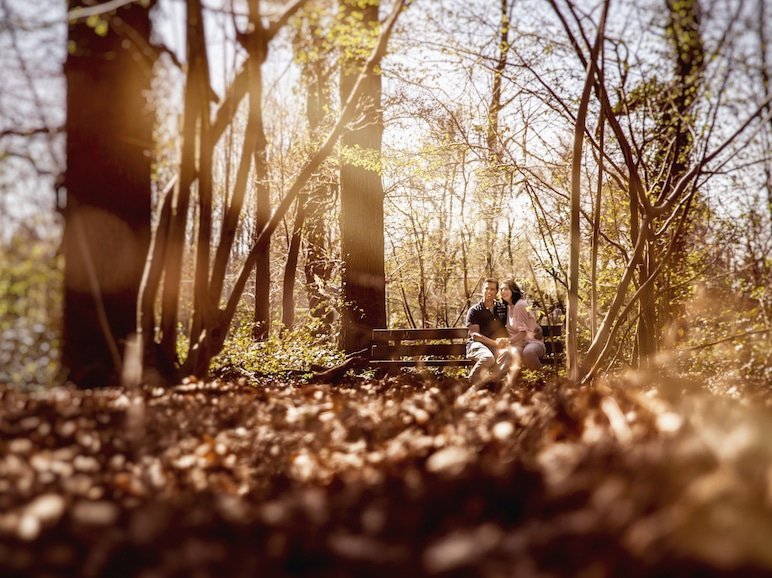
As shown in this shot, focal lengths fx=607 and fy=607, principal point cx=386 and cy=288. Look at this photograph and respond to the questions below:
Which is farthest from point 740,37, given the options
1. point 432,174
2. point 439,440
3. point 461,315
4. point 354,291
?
point 461,315

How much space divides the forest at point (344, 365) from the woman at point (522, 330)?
0.88ft

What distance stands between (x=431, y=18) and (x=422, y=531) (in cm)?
532

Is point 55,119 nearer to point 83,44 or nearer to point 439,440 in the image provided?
point 83,44

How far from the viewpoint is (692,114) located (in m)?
5.00

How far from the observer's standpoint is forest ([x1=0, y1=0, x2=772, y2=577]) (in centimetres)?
125

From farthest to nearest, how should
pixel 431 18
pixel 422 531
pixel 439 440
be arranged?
pixel 431 18 → pixel 439 440 → pixel 422 531

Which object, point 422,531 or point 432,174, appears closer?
point 422,531

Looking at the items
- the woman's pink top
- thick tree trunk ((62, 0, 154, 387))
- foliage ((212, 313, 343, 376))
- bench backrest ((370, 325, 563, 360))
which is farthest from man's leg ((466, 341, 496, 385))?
thick tree trunk ((62, 0, 154, 387))

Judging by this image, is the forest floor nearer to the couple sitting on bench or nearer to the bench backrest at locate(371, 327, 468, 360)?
the couple sitting on bench

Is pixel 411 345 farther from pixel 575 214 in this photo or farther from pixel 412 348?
pixel 575 214

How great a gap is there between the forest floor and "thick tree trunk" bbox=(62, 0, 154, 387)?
1332 millimetres

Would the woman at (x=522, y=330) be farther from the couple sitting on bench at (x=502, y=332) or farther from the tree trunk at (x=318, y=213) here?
the tree trunk at (x=318, y=213)

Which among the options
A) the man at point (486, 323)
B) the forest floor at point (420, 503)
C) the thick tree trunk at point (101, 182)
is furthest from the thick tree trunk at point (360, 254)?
the forest floor at point (420, 503)

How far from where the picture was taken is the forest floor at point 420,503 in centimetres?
113
